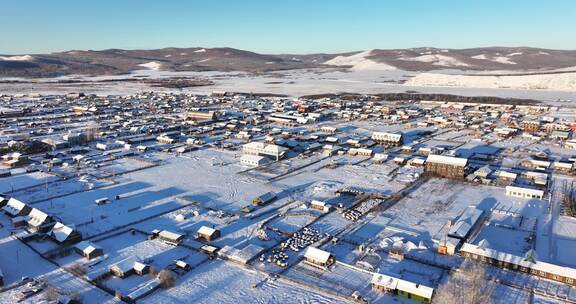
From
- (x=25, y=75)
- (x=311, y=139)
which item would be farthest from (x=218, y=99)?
(x=25, y=75)

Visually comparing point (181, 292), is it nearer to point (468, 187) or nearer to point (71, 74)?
point (468, 187)

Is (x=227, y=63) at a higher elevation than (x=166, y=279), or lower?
higher

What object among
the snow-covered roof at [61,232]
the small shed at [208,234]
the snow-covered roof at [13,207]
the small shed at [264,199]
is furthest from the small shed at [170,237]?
the snow-covered roof at [13,207]

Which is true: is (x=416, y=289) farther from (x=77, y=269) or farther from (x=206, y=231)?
(x=77, y=269)

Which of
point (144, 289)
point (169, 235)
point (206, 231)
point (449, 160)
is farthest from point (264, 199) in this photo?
point (449, 160)

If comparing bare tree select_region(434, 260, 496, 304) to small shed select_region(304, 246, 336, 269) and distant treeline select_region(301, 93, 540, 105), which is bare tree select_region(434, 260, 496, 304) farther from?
distant treeline select_region(301, 93, 540, 105)

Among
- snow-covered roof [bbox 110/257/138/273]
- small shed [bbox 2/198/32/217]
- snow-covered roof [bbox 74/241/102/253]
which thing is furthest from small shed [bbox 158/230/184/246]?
small shed [bbox 2/198/32/217]
